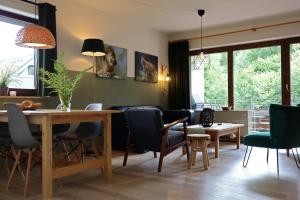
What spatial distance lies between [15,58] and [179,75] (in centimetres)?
385

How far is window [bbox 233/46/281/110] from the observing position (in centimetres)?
593

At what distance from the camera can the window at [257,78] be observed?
19.5ft

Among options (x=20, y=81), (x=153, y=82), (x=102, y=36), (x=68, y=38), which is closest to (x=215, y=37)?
(x=153, y=82)

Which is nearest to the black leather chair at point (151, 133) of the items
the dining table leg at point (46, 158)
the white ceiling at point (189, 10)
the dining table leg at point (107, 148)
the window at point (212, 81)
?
the dining table leg at point (107, 148)

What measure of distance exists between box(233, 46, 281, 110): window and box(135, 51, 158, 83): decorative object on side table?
72.8 inches

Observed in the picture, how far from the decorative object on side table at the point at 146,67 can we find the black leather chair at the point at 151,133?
242cm

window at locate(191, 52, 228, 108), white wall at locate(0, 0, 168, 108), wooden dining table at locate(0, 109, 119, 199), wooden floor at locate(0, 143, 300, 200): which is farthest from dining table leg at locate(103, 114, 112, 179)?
window at locate(191, 52, 228, 108)

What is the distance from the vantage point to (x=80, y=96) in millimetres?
4797

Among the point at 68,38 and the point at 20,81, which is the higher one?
the point at 68,38

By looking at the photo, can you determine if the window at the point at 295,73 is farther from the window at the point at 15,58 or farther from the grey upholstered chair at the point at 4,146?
the grey upholstered chair at the point at 4,146

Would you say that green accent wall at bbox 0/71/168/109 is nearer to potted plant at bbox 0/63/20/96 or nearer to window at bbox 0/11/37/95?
potted plant at bbox 0/63/20/96

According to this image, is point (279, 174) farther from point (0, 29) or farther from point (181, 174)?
point (0, 29)

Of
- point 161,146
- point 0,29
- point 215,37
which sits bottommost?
point 161,146

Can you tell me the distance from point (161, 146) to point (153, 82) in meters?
3.18
